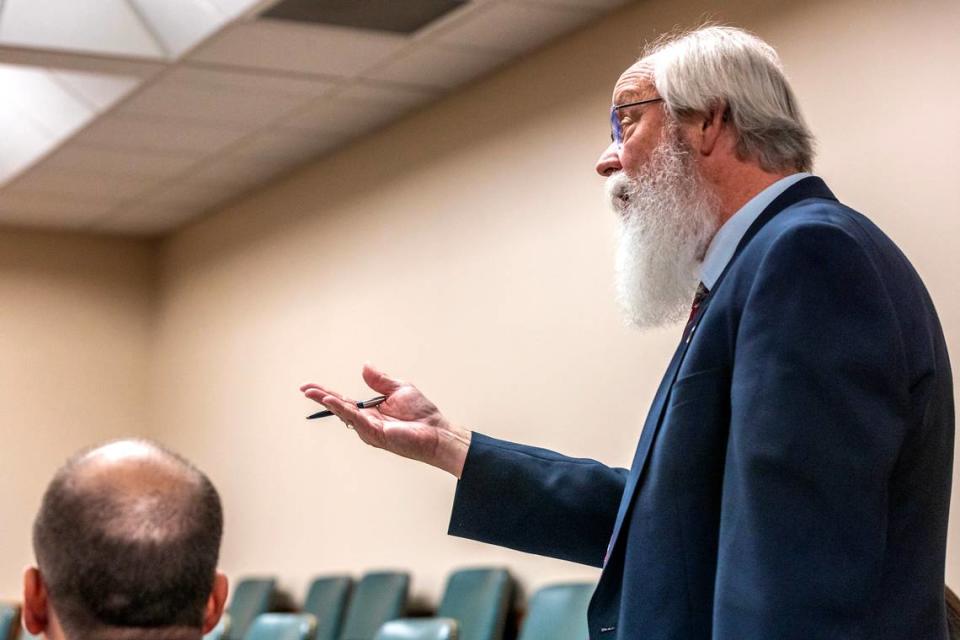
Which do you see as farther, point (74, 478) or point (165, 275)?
point (165, 275)

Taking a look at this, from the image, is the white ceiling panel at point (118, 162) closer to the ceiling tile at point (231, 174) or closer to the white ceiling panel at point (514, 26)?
the ceiling tile at point (231, 174)

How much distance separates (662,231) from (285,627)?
3.54 meters

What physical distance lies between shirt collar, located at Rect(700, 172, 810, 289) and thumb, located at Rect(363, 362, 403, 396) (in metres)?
0.62

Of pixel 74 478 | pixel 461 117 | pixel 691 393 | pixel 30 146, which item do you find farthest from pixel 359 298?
pixel 74 478

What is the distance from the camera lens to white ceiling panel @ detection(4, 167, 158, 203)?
7723 millimetres

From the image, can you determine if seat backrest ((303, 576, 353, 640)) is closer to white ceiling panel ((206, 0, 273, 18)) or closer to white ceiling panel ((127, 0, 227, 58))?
white ceiling panel ((127, 0, 227, 58))

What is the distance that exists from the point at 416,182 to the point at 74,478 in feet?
17.9

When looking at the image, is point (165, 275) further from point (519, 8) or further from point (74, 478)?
point (74, 478)

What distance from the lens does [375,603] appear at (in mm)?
6297

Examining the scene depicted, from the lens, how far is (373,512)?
6.90m

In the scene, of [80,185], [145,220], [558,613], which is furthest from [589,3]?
[145,220]

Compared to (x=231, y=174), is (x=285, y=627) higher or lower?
lower

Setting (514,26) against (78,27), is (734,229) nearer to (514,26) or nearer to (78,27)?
(514,26)

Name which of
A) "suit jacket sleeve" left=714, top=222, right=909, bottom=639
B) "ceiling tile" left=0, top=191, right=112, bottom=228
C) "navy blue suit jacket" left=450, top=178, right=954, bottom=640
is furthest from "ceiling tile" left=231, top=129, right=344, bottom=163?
"suit jacket sleeve" left=714, top=222, right=909, bottom=639
